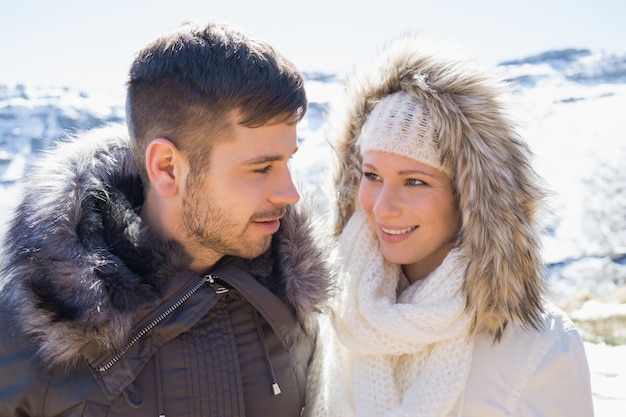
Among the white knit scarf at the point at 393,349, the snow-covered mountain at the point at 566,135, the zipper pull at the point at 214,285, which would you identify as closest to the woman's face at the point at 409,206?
the white knit scarf at the point at 393,349

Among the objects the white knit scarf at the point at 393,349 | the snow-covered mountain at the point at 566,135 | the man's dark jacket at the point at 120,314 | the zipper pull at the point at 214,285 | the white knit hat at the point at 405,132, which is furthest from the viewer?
the snow-covered mountain at the point at 566,135

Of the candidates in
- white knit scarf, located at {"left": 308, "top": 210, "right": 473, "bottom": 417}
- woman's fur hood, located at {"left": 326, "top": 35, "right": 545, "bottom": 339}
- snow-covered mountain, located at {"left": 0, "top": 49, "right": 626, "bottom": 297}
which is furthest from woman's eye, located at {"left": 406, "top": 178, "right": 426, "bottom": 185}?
snow-covered mountain, located at {"left": 0, "top": 49, "right": 626, "bottom": 297}

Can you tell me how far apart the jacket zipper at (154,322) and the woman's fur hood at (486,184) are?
0.83 meters

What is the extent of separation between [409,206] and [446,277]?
0.85ft

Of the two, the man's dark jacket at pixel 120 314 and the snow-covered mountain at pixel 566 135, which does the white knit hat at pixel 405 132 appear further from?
the snow-covered mountain at pixel 566 135

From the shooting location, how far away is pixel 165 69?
1.75 metres

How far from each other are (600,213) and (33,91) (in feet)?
49.2

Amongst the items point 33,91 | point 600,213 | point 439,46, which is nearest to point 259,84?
point 439,46

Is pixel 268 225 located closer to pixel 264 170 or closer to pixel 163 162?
pixel 264 170

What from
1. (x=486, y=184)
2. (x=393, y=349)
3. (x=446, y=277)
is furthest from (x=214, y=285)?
(x=486, y=184)

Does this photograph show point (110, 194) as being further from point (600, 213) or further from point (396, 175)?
point (600, 213)

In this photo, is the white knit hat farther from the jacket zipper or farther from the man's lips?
the jacket zipper

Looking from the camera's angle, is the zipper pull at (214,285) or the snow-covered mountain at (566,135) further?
the snow-covered mountain at (566,135)

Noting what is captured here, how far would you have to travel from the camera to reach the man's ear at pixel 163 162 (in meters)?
1.78
